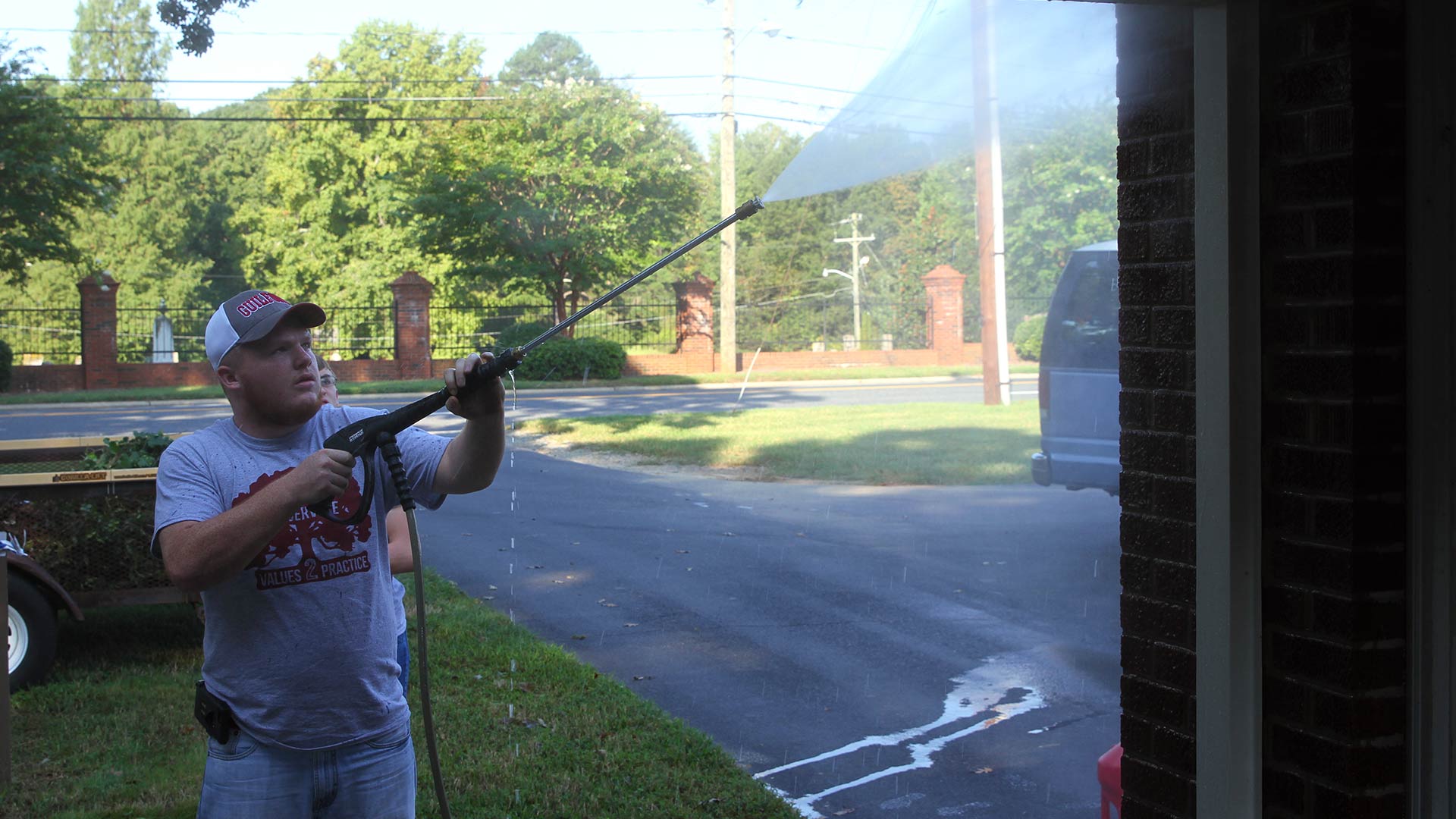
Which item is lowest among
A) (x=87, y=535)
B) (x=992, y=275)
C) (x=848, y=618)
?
(x=848, y=618)

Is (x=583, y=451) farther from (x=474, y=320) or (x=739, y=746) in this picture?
(x=474, y=320)

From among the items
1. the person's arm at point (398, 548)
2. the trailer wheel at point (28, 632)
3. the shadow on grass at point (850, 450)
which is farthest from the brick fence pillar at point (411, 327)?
the person's arm at point (398, 548)

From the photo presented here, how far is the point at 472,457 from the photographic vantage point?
117 inches

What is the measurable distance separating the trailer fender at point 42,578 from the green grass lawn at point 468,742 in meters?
0.44

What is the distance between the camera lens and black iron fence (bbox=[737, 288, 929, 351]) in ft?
139

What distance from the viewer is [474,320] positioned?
35469 mm

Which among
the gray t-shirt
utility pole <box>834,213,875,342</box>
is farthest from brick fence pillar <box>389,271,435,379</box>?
the gray t-shirt

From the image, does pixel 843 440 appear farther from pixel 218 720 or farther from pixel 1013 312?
pixel 1013 312

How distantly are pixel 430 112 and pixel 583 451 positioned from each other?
35904mm

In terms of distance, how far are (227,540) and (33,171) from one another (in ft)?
99.1

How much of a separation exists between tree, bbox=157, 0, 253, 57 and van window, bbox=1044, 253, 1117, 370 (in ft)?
20.4

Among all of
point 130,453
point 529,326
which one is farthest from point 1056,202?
point 130,453

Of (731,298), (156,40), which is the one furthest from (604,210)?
(156,40)

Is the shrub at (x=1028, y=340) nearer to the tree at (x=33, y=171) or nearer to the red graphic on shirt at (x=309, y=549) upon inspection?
the tree at (x=33, y=171)
